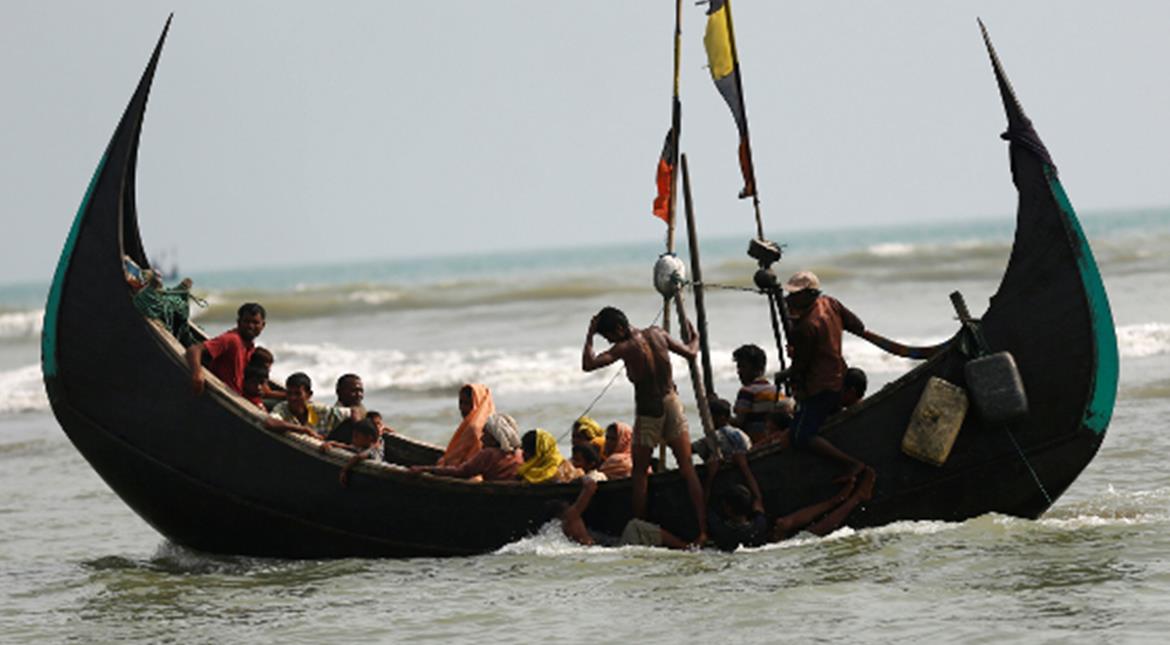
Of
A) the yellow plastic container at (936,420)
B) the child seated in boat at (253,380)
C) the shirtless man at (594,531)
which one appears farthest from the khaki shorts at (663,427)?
the child seated in boat at (253,380)

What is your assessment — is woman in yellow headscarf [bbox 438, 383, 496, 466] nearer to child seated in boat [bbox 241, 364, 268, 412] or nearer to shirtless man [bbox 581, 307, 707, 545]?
shirtless man [bbox 581, 307, 707, 545]

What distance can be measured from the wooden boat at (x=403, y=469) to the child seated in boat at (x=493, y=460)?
194 mm

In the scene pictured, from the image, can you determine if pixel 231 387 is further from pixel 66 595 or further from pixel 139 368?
pixel 66 595

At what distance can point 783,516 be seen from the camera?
9.41 m

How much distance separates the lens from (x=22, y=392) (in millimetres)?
24547

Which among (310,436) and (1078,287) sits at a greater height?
(1078,287)

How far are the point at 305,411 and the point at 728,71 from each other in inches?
128

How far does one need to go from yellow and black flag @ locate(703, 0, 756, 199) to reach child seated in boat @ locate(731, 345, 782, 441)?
3.50 feet

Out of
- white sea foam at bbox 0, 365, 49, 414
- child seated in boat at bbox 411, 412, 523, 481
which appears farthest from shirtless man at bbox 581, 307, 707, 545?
white sea foam at bbox 0, 365, 49, 414

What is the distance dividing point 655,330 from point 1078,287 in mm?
2218

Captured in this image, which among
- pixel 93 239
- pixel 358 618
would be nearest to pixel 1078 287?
pixel 358 618

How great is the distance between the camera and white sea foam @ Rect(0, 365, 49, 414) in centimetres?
2319

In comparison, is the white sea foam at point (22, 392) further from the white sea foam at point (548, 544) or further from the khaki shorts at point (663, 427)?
the khaki shorts at point (663, 427)

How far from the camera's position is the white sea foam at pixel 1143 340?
20359 millimetres
